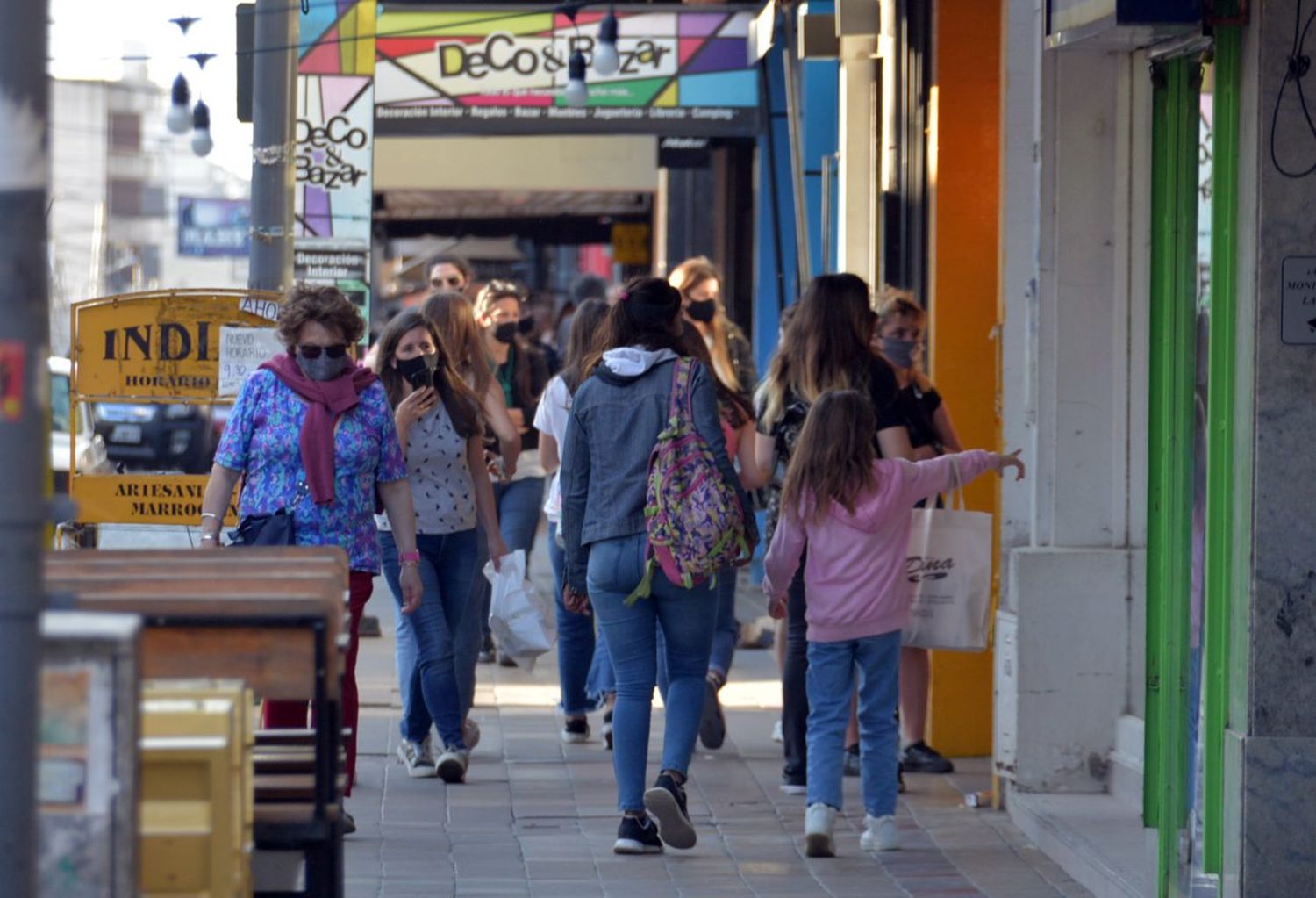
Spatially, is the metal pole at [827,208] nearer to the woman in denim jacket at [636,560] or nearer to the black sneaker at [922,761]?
the black sneaker at [922,761]

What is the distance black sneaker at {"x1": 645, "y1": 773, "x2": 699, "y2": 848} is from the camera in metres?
6.99

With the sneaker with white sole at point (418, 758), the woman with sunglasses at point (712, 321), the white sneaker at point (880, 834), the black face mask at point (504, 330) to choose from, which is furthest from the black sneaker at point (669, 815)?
the black face mask at point (504, 330)

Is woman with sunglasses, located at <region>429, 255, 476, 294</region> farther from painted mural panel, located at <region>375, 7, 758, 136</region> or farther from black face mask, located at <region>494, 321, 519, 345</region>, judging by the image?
painted mural panel, located at <region>375, 7, 758, 136</region>

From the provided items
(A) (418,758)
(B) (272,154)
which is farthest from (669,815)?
(B) (272,154)

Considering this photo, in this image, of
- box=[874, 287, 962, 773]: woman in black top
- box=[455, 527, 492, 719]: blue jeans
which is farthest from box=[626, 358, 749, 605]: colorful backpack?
box=[455, 527, 492, 719]: blue jeans

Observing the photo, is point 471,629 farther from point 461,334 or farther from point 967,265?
point 967,265

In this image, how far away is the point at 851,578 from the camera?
699 cm

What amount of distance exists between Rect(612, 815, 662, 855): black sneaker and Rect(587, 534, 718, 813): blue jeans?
1.9 inches

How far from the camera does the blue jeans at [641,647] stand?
6.95m

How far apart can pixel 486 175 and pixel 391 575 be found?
13.5 metres

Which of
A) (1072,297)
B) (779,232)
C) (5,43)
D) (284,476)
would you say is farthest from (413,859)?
(779,232)

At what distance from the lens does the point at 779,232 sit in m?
15.4

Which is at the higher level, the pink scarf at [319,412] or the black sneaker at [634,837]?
the pink scarf at [319,412]

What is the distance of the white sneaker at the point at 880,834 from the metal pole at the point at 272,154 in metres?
3.48
